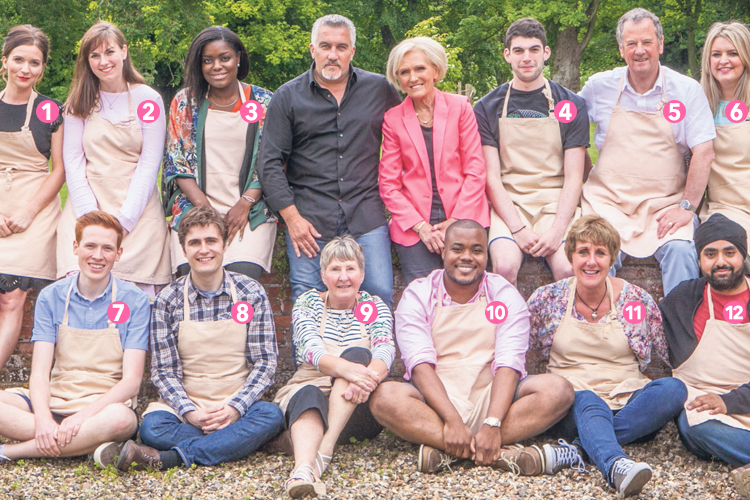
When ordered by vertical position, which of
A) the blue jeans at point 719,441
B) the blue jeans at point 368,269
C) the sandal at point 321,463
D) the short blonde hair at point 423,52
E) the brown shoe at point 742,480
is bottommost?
the sandal at point 321,463

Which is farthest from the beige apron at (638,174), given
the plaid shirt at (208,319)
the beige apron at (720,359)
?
the plaid shirt at (208,319)

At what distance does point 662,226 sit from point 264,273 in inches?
108

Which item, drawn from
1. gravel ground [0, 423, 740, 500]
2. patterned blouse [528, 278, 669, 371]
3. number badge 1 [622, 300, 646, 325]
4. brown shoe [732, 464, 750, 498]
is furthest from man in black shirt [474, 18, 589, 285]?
brown shoe [732, 464, 750, 498]

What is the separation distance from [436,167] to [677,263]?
64.2 inches

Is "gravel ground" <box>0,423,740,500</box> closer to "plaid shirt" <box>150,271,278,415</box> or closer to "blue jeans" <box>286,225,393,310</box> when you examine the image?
"plaid shirt" <box>150,271,278,415</box>

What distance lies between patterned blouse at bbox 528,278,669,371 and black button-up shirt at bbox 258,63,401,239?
47.2 inches

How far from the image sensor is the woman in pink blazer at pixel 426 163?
529 centimetres

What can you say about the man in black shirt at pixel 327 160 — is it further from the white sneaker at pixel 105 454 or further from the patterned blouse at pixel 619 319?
the white sneaker at pixel 105 454

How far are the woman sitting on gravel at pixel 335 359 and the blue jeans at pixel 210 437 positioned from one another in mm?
151

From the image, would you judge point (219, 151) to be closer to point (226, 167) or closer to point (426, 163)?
point (226, 167)

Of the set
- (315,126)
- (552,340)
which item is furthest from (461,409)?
(315,126)

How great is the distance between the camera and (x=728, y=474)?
14.3 feet

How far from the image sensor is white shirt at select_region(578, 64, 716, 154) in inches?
215

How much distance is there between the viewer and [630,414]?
456cm
